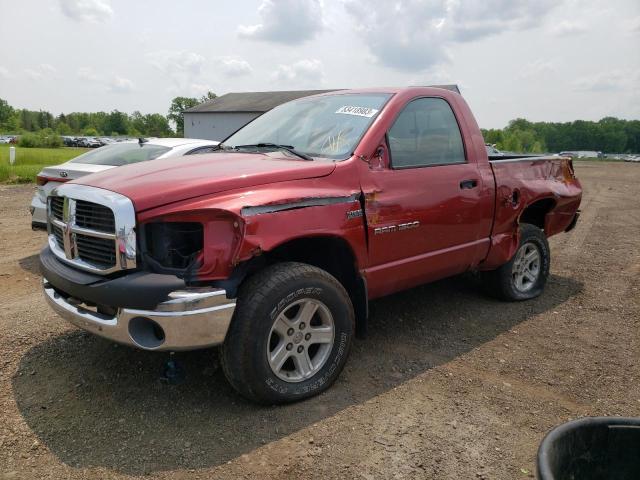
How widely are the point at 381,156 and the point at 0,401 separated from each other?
2.95 m

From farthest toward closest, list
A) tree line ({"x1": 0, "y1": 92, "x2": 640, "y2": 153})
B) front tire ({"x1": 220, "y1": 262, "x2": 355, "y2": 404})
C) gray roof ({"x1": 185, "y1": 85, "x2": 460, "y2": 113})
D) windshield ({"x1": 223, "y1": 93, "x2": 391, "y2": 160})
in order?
tree line ({"x1": 0, "y1": 92, "x2": 640, "y2": 153}), gray roof ({"x1": 185, "y1": 85, "x2": 460, "y2": 113}), windshield ({"x1": 223, "y1": 93, "x2": 391, "y2": 160}), front tire ({"x1": 220, "y1": 262, "x2": 355, "y2": 404})

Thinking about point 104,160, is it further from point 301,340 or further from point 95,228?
point 301,340

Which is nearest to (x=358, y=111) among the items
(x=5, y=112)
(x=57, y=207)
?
(x=57, y=207)

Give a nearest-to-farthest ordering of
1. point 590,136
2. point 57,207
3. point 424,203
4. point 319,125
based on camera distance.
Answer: point 57,207
point 424,203
point 319,125
point 590,136

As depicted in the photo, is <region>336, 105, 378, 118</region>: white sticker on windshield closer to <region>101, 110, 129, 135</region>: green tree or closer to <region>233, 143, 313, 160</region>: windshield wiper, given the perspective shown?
<region>233, 143, 313, 160</region>: windshield wiper

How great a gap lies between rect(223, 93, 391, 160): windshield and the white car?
1767 mm

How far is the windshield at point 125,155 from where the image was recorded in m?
6.98

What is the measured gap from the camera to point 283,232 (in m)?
3.10

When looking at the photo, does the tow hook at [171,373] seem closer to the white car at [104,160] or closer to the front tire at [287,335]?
the front tire at [287,335]

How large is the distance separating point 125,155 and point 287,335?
4.91m

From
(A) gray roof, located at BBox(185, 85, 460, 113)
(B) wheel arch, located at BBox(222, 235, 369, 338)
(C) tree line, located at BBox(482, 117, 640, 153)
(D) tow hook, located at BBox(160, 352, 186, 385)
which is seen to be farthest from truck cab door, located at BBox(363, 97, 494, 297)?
(C) tree line, located at BBox(482, 117, 640, 153)

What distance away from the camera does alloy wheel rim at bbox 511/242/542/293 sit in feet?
17.4

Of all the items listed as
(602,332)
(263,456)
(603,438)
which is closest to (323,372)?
(263,456)

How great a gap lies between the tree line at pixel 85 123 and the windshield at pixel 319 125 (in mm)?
119284
